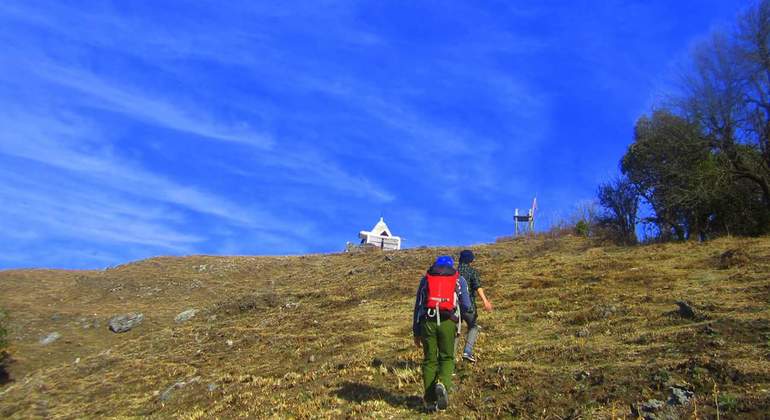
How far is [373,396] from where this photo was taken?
917cm

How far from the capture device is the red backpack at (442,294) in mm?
7715

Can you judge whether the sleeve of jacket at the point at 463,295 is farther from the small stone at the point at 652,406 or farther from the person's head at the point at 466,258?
the small stone at the point at 652,406

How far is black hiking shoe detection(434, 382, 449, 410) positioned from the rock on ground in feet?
59.3

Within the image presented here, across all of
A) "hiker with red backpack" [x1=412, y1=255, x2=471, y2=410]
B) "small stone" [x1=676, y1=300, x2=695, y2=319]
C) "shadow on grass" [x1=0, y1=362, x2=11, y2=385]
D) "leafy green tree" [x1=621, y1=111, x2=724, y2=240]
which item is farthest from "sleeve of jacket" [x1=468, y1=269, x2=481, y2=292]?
"leafy green tree" [x1=621, y1=111, x2=724, y2=240]

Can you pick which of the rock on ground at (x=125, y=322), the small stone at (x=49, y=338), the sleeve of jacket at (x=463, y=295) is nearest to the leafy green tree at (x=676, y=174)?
the sleeve of jacket at (x=463, y=295)

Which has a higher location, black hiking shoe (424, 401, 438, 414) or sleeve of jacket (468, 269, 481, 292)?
sleeve of jacket (468, 269, 481, 292)

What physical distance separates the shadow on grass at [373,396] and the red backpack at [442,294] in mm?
1515

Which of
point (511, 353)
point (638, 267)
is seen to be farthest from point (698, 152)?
point (511, 353)

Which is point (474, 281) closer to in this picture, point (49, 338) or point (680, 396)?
point (680, 396)

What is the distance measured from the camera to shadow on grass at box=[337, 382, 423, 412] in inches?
335

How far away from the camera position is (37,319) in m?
24.2

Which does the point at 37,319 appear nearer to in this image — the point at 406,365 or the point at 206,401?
the point at 206,401

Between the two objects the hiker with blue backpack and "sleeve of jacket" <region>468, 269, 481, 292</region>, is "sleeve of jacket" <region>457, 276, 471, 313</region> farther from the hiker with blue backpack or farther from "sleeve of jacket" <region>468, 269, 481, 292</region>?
"sleeve of jacket" <region>468, 269, 481, 292</region>

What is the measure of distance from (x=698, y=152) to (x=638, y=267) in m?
8.83
